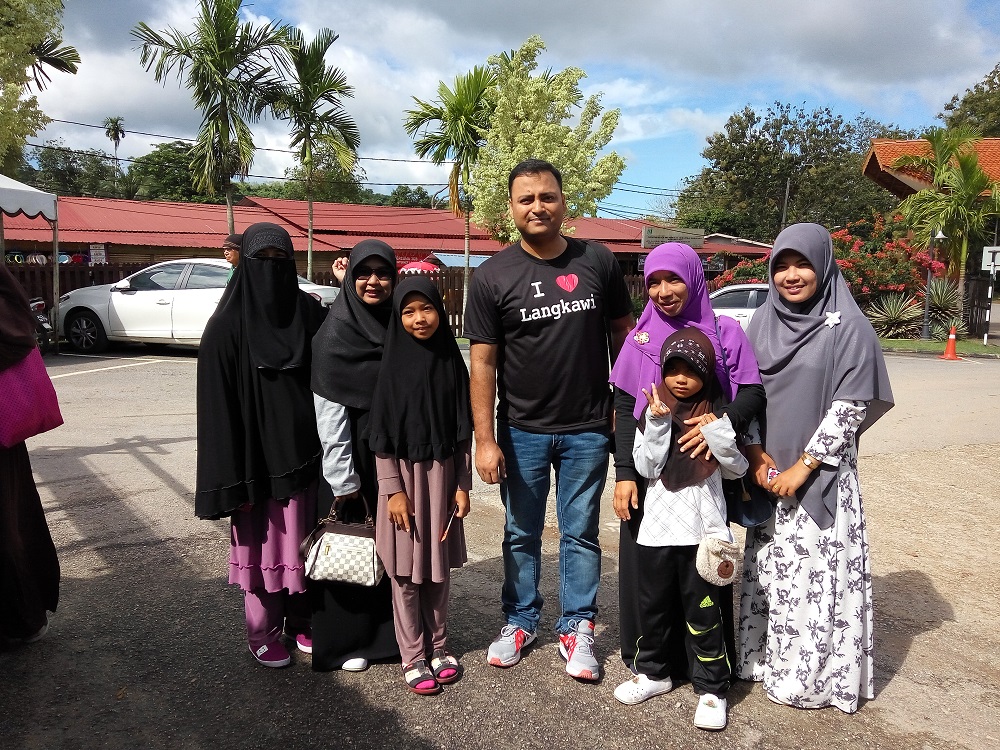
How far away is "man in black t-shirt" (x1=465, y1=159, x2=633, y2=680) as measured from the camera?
301 cm

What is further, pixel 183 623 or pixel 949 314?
pixel 949 314

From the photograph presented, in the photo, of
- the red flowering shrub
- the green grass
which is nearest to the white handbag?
the green grass

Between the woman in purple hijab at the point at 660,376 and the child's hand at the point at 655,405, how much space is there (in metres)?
0.10

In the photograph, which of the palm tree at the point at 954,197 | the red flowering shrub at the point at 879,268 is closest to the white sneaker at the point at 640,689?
the red flowering shrub at the point at 879,268

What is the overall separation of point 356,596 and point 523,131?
14.8m

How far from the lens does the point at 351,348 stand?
291 centimetres

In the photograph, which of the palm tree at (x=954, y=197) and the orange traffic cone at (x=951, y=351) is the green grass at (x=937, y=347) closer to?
the orange traffic cone at (x=951, y=351)

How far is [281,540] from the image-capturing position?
305 cm

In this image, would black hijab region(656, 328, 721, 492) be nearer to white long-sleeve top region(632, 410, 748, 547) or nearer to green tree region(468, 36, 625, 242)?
white long-sleeve top region(632, 410, 748, 547)

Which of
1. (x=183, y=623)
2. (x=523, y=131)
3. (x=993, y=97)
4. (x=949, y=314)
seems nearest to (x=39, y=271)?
(x=523, y=131)

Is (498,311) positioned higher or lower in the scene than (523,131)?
lower

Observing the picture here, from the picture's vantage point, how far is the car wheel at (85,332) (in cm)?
1308

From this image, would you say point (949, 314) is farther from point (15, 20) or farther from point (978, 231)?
point (15, 20)

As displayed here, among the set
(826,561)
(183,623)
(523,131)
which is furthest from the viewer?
(523,131)
